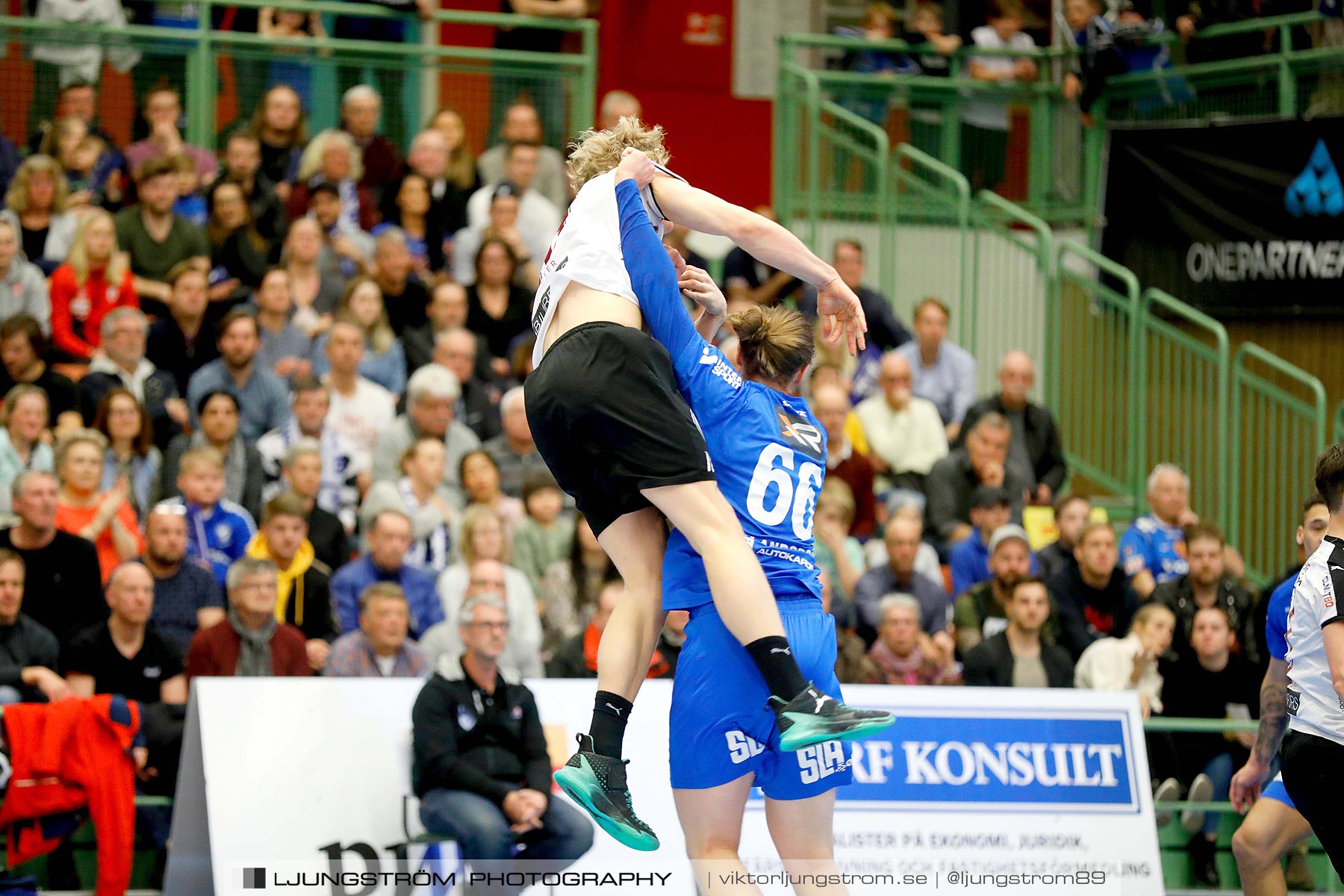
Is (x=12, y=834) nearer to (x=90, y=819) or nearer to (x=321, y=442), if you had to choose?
(x=90, y=819)

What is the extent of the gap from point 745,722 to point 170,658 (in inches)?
159

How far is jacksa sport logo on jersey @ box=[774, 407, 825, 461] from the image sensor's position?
4.88 metres

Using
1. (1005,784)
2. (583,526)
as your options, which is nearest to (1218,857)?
(1005,784)

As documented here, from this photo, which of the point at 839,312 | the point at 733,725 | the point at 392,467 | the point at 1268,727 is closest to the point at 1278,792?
the point at 1268,727

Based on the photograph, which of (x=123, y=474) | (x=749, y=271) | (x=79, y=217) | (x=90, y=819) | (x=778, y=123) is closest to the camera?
(x=90, y=819)

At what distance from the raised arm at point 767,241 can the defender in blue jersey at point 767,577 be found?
13cm

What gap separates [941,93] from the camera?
13.2 meters

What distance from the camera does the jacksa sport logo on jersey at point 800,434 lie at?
488 centimetres

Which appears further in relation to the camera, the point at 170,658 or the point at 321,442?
the point at 321,442

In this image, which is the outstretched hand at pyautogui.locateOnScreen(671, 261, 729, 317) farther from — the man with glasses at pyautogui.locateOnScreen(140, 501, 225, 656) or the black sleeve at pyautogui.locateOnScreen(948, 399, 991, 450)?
the black sleeve at pyautogui.locateOnScreen(948, 399, 991, 450)

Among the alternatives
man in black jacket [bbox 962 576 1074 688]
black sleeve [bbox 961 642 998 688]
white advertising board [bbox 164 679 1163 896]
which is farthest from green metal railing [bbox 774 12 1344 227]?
white advertising board [bbox 164 679 1163 896]

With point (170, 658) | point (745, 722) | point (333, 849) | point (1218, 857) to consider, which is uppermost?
point (745, 722)

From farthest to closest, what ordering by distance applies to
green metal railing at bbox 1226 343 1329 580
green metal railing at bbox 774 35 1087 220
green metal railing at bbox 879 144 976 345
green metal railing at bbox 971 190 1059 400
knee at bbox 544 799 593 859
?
green metal railing at bbox 774 35 1087 220, green metal railing at bbox 879 144 976 345, green metal railing at bbox 971 190 1059 400, green metal railing at bbox 1226 343 1329 580, knee at bbox 544 799 593 859

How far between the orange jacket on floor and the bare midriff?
343 cm
